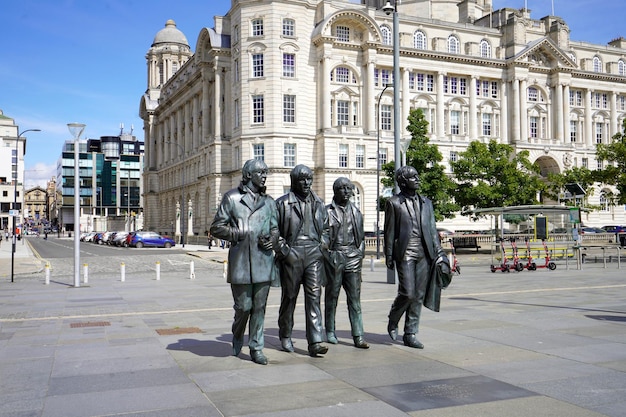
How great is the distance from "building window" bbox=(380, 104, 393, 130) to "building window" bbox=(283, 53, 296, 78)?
10056 mm

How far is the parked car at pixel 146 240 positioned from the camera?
53219 mm

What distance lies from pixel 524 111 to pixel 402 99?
15.2 metres

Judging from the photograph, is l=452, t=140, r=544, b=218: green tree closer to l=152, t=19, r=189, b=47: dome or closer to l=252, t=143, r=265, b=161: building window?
l=252, t=143, r=265, b=161: building window

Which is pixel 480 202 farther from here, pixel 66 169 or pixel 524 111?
pixel 66 169

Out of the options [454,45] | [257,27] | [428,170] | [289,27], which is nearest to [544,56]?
[454,45]

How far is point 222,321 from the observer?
10.5 meters

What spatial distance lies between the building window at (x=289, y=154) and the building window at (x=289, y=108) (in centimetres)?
232

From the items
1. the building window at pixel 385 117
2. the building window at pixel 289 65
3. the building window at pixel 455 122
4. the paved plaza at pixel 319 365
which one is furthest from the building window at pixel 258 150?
the paved plaza at pixel 319 365

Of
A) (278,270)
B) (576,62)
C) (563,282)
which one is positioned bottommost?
(563,282)

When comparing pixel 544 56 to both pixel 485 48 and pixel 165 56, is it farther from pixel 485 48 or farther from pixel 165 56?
pixel 165 56

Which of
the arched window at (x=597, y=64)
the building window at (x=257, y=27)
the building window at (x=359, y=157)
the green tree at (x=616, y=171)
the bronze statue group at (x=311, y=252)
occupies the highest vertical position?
the arched window at (x=597, y=64)

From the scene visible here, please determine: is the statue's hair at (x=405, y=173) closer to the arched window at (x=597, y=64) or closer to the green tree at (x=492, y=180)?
the green tree at (x=492, y=180)

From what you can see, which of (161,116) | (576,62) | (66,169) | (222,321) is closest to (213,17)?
(161,116)

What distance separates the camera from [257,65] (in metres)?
57.1
